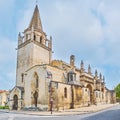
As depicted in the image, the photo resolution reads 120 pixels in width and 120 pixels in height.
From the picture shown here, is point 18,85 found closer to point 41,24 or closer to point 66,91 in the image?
point 66,91

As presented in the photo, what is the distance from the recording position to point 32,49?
48250 mm

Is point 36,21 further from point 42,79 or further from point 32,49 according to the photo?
point 42,79

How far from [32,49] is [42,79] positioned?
9.83 metres

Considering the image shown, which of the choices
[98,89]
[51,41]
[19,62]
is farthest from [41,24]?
[98,89]

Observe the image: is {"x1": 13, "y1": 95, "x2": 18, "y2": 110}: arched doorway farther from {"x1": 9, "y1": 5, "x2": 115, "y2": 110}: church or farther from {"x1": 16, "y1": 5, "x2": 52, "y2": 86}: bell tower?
{"x1": 16, "y1": 5, "x2": 52, "y2": 86}: bell tower

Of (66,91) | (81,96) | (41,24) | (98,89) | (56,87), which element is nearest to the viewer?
(56,87)

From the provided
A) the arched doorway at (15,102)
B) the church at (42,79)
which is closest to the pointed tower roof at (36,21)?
the church at (42,79)

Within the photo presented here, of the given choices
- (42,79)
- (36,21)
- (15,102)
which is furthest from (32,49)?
(15,102)

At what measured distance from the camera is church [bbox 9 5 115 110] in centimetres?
3975

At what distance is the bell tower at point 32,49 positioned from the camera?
48312 millimetres

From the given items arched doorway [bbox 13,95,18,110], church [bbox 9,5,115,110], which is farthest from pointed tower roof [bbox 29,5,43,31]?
arched doorway [bbox 13,95,18,110]

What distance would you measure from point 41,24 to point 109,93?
38198 millimetres

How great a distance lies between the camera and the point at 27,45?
49.4m

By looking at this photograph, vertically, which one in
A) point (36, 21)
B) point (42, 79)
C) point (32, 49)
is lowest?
point (42, 79)
